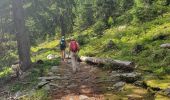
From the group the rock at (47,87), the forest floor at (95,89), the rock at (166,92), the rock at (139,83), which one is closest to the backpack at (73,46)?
the forest floor at (95,89)

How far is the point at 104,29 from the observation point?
4359 cm

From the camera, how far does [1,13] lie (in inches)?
995

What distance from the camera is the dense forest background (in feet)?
59.7

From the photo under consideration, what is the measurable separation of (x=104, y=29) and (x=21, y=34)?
85.6 feet

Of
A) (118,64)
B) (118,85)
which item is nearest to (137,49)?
(118,64)

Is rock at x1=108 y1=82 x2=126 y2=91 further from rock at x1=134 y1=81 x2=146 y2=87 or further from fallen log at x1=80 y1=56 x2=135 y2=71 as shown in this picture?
fallen log at x1=80 y1=56 x2=135 y2=71

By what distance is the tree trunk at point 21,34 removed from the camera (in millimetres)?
17938

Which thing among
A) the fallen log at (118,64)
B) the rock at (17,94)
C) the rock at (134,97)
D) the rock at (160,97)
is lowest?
the rock at (17,94)

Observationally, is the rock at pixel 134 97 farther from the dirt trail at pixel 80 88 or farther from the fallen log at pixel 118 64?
the fallen log at pixel 118 64

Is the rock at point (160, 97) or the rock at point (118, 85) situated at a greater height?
the rock at point (160, 97)

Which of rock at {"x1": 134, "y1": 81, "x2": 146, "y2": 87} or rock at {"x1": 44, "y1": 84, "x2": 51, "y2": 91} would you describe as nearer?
rock at {"x1": 134, "y1": 81, "x2": 146, "y2": 87}

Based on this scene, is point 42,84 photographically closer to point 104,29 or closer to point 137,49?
point 137,49

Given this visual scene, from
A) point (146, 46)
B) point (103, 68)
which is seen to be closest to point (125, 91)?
point (103, 68)

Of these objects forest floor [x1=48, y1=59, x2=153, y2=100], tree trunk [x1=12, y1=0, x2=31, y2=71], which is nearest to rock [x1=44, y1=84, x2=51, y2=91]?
forest floor [x1=48, y1=59, x2=153, y2=100]
